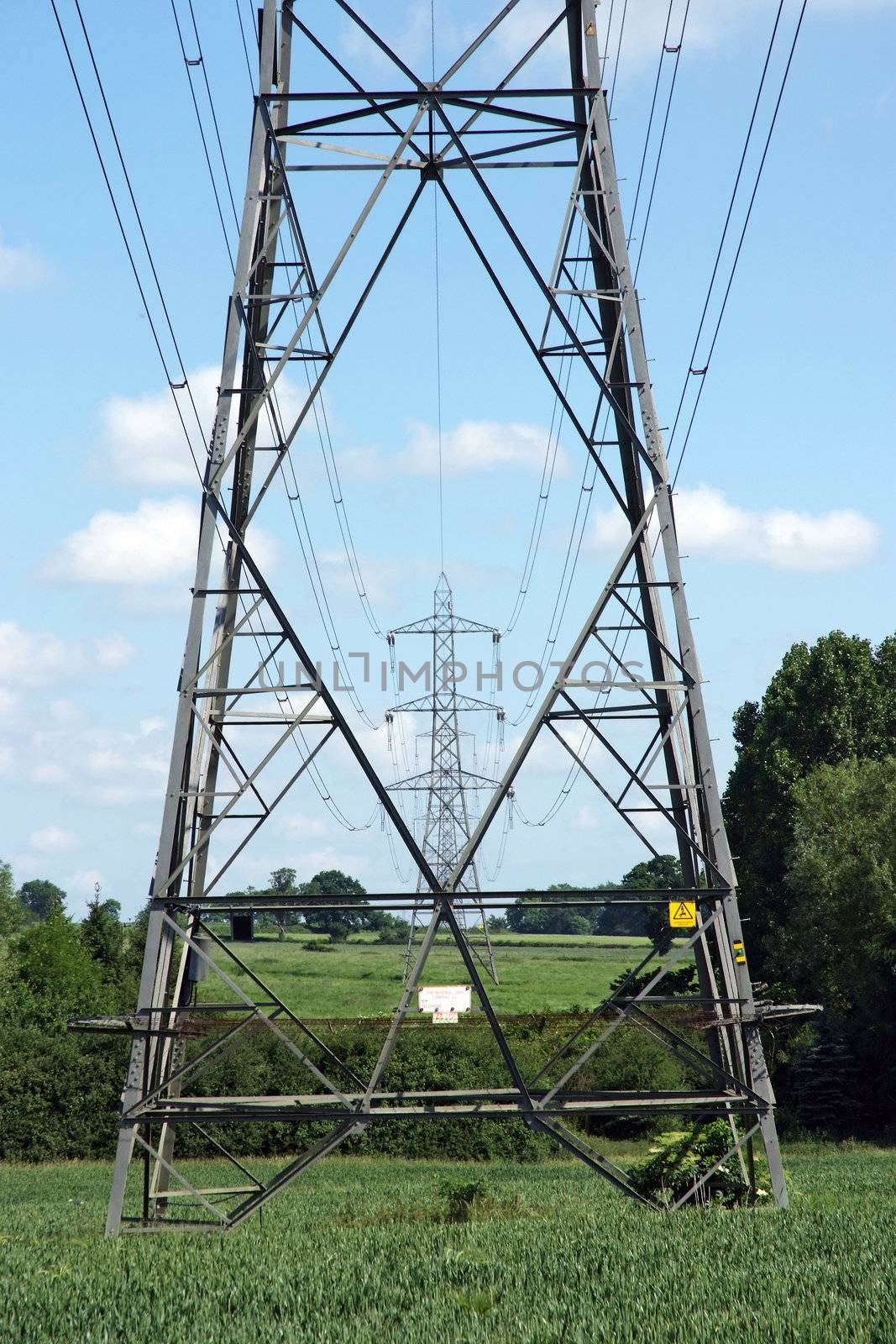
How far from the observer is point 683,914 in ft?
47.4

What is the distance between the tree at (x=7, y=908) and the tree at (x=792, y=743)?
176ft

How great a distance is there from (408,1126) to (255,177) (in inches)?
1095

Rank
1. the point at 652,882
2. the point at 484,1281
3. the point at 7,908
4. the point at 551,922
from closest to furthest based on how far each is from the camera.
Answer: the point at 484,1281
the point at 652,882
the point at 7,908
the point at 551,922

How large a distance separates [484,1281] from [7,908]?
90.0 m

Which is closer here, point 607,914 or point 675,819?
point 675,819

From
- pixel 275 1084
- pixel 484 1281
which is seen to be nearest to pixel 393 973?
pixel 275 1084

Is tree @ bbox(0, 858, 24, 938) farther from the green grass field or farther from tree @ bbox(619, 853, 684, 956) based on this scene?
tree @ bbox(619, 853, 684, 956)

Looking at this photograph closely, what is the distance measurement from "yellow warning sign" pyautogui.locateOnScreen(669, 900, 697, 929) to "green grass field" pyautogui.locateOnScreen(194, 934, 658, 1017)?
33.0 metres

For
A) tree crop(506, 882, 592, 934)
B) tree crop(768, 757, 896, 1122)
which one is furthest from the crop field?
tree crop(506, 882, 592, 934)

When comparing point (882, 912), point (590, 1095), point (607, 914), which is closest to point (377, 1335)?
point (590, 1095)

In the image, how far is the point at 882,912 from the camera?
138ft

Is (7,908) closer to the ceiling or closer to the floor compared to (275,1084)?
closer to the ceiling

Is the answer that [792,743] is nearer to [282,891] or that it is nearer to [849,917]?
[849,917]

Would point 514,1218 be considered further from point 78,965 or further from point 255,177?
point 78,965
